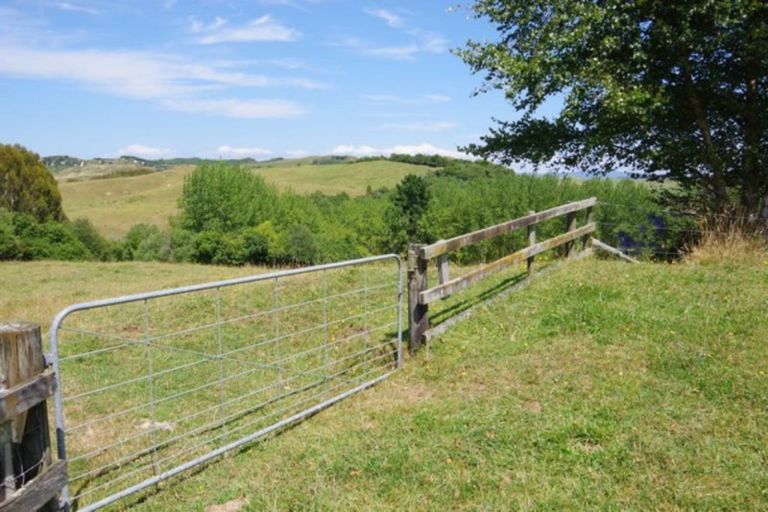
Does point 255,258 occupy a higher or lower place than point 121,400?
lower

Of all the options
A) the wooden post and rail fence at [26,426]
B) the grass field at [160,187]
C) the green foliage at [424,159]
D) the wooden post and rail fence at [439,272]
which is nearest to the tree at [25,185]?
the grass field at [160,187]

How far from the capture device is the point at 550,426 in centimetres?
459

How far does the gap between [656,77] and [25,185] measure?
6255cm

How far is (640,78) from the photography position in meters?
11.3

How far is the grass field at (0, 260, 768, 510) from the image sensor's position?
149 inches

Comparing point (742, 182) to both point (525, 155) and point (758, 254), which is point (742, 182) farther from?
point (525, 155)

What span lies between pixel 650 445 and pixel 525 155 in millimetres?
10593

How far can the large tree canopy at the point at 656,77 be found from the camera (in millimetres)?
10586

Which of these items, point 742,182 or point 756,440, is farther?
point 742,182

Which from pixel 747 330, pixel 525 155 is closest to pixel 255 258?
pixel 525 155

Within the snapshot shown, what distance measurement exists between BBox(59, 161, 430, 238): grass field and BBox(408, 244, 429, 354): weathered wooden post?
253 ft

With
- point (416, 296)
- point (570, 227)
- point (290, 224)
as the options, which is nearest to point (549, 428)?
point (416, 296)

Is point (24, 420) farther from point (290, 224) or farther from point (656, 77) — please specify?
point (290, 224)

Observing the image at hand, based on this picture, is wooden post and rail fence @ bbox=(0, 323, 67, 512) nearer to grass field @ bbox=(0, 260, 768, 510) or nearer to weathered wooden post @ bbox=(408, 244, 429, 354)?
grass field @ bbox=(0, 260, 768, 510)
